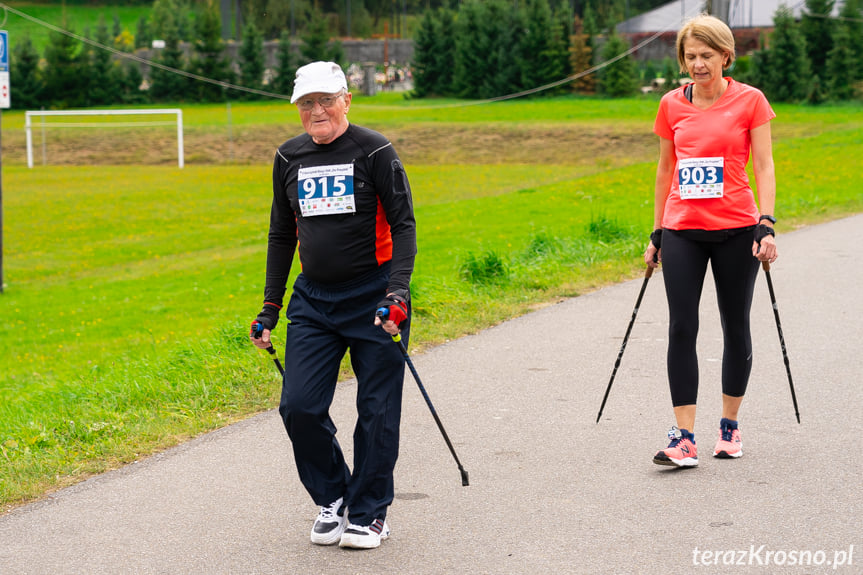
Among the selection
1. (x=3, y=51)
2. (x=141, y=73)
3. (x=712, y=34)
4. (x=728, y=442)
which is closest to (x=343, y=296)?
(x=712, y=34)

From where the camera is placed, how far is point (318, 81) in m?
4.30

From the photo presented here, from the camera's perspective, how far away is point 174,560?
14.5ft

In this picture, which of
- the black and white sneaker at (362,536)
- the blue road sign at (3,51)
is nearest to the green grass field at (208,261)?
the black and white sneaker at (362,536)

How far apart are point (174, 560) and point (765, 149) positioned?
3073mm

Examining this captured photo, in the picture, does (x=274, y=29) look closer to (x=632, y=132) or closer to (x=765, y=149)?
(x=632, y=132)

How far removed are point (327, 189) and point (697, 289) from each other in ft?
6.35

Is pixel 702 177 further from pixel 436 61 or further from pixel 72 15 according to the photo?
pixel 72 15

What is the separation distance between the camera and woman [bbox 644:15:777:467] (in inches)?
204

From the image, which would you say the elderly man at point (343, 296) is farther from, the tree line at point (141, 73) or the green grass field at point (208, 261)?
the tree line at point (141, 73)

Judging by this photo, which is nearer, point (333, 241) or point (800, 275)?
point (333, 241)

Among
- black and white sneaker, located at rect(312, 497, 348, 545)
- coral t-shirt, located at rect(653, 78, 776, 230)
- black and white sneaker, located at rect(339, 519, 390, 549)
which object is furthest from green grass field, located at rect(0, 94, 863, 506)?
coral t-shirt, located at rect(653, 78, 776, 230)

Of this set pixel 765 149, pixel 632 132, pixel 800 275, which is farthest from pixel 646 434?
pixel 632 132

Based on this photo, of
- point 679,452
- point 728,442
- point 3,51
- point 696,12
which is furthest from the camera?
point 696,12

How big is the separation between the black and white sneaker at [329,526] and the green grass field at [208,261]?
4.88 feet
